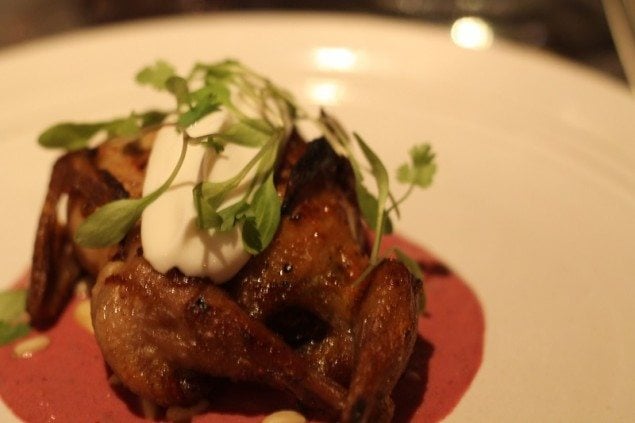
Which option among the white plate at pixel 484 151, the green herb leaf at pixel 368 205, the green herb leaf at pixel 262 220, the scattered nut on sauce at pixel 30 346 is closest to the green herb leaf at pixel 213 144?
the green herb leaf at pixel 262 220

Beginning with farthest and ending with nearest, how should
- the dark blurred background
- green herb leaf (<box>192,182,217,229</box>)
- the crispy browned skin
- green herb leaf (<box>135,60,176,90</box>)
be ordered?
the dark blurred background, green herb leaf (<box>135,60,176,90</box>), green herb leaf (<box>192,182,217,229</box>), the crispy browned skin

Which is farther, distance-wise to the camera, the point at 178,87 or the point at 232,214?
the point at 178,87

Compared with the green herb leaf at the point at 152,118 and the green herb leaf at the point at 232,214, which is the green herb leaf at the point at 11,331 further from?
the green herb leaf at the point at 232,214

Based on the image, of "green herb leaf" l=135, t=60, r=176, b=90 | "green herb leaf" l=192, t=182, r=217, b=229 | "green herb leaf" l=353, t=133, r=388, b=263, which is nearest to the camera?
"green herb leaf" l=192, t=182, r=217, b=229

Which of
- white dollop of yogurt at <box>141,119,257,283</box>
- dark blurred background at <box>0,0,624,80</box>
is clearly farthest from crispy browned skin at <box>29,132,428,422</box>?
dark blurred background at <box>0,0,624,80</box>

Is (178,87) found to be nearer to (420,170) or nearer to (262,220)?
(262,220)

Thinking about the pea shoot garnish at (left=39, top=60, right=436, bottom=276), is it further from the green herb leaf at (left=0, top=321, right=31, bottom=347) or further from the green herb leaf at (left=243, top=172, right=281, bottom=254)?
the green herb leaf at (left=0, top=321, right=31, bottom=347)

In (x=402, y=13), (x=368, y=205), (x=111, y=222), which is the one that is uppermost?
→ (x=402, y=13)

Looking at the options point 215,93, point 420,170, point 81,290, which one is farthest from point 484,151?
point 81,290
